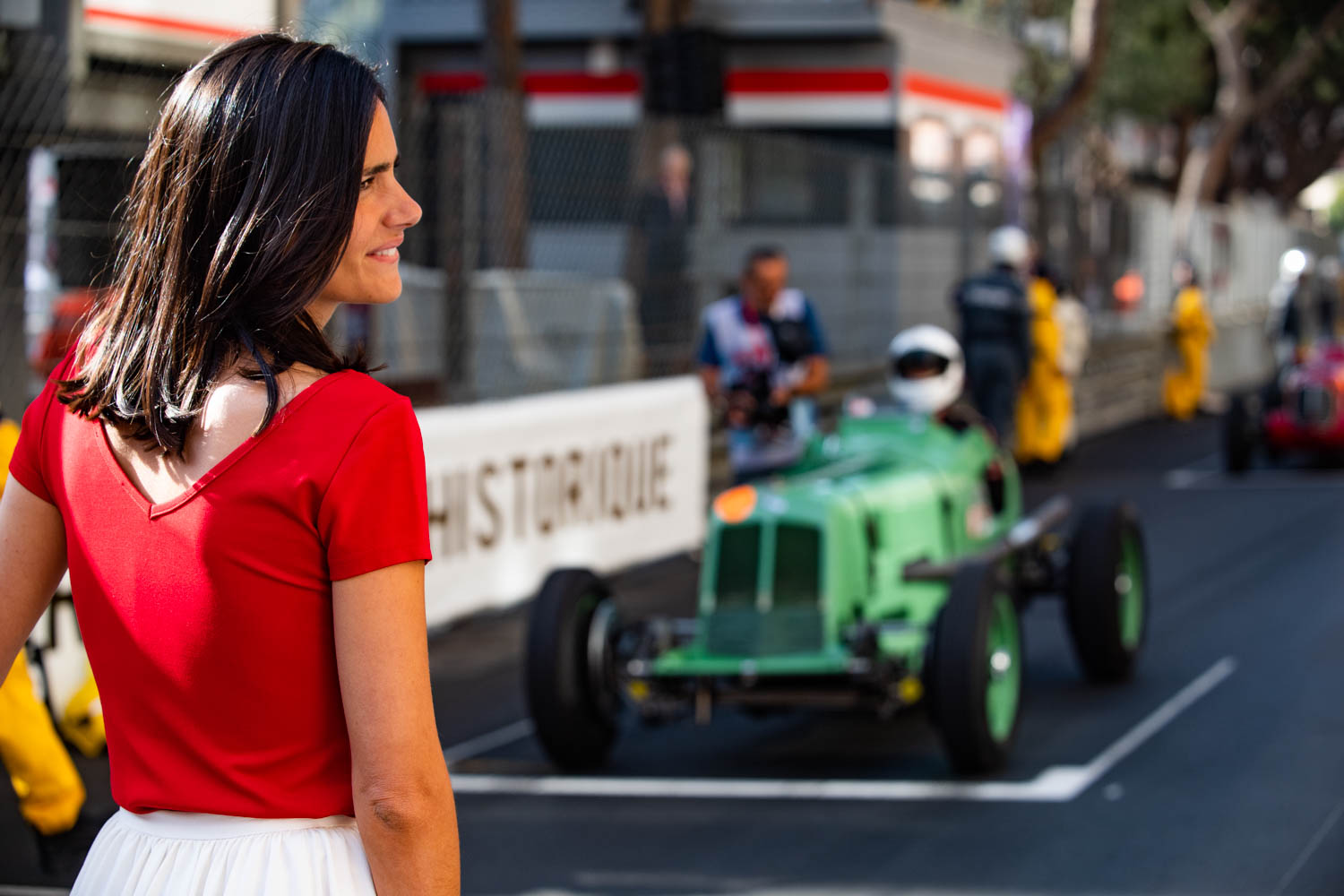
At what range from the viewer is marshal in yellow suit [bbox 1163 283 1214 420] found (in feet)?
74.8

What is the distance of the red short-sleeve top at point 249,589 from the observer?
73.5 inches

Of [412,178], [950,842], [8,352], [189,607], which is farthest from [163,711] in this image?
[412,178]

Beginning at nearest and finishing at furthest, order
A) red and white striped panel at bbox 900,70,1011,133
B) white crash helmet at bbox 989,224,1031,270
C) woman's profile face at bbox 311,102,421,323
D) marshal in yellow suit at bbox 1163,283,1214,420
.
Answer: woman's profile face at bbox 311,102,421,323 < white crash helmet at bbox 989,224,1031,270 < red and white striped panel at bbox 900,70,1011,133 < marshal in yellow suit at bbox 1163,283,1214,420

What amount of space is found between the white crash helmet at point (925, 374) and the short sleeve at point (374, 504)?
6.71 m

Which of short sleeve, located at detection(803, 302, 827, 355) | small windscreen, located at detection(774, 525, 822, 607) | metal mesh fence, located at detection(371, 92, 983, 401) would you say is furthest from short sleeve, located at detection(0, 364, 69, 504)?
short sleeve, located at detection(803, 302, 827, 355)

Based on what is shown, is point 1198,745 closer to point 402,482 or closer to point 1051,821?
point 1051,821

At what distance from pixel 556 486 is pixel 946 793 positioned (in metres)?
4.17

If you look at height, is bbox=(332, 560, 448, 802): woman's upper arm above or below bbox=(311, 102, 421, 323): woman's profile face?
below

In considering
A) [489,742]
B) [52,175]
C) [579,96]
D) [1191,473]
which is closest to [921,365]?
[489,742]

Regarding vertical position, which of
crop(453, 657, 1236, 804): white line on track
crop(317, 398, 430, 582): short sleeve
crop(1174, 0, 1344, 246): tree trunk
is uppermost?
crop(1174, 0, 1344, 246): tree trunk

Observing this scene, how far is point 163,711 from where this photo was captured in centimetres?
196

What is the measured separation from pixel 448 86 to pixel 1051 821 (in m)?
17.9

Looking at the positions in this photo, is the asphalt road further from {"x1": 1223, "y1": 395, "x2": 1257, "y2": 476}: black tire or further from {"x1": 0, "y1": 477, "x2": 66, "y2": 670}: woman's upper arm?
{"x1": 1223, "y1": 395, "x2": 1257, "y2": 476}: black tire

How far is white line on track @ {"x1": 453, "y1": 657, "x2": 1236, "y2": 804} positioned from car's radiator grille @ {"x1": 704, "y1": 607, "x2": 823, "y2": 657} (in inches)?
17.6
